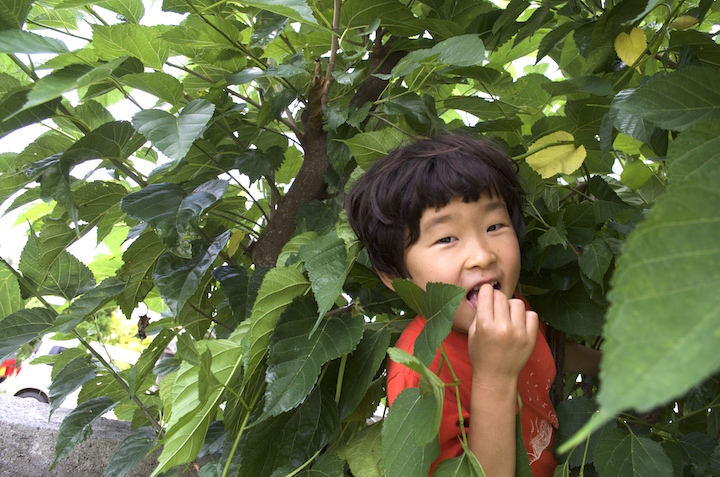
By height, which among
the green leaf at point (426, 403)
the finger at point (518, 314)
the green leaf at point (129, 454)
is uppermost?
the green leaf at point (426, 403)

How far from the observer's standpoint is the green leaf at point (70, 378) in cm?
87

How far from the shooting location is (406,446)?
1.75 ft

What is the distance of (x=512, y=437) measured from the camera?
61 centimetres

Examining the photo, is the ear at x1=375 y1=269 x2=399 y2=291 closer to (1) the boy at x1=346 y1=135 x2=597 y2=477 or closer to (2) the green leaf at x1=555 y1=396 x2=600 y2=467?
(1) the boy at x1=346 y1=135 x2=597 y2=477

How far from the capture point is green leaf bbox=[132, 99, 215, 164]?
0.61 m

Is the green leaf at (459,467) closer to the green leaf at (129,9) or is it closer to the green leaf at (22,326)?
the green leaf at (22,326)

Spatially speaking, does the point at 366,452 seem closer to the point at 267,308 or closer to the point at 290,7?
the point at 267,308

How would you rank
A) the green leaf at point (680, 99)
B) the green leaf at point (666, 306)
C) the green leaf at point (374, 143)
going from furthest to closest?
the green leaf at point (374, 143), the green leaf at point (680, 99), the green leaf at point (666, 306)

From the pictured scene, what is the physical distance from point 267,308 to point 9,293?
433mm

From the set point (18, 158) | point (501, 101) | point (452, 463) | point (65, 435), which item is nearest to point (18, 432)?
point (65, 435)

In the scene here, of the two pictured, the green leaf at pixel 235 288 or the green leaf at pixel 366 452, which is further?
the green leaf at pixel 235 288

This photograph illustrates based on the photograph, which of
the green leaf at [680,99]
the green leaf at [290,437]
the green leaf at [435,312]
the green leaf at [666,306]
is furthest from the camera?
the green leaf at [290,437]

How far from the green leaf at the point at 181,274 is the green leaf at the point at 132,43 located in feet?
0.75

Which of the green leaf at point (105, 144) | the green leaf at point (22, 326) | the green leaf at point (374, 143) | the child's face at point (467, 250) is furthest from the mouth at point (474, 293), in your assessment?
the green leaf at point (22, 326)
